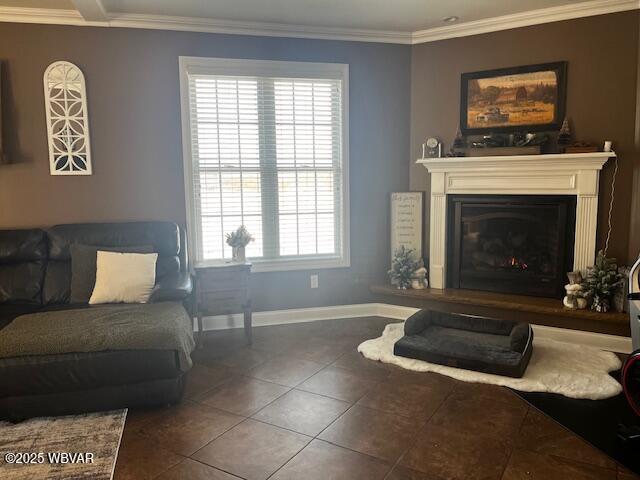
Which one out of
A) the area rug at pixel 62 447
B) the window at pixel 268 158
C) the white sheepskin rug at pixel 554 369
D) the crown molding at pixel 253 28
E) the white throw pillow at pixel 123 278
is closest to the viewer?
the area rug at pixel 62 447

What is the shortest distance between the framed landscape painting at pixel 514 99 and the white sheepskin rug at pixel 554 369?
1.77m

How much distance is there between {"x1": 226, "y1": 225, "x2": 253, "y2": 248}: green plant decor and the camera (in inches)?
Result: 154

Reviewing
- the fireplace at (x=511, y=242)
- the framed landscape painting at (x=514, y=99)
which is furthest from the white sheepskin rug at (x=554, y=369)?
the framed landscape painting at (x=514, y=99)

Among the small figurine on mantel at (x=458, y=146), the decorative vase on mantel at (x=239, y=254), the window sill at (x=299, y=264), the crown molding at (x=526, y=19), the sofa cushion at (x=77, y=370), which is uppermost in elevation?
the crown molding at (x=526, y=19)

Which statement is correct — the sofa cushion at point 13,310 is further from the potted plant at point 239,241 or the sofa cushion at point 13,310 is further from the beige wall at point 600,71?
the beige wall at point 600,71

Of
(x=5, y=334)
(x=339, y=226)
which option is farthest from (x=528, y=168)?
(x=5, y=334)

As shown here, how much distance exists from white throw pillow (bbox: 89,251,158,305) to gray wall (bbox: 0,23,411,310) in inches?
25.7

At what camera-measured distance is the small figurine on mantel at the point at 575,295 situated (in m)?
3.69

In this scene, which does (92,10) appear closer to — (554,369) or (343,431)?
(343,431)

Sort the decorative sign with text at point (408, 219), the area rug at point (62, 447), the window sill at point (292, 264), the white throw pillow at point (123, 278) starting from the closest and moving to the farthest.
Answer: the area rug at point (62, 447) → the white throw pillow at point (123, 278) → the window sill at point (292, 264) → the decorative sign with text at point (408, 219)

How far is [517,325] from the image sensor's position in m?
3.48

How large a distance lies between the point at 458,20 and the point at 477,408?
3.04 metres

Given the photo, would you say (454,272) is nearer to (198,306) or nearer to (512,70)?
(512,70)

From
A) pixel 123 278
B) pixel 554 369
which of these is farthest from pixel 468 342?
pixel 123 278
